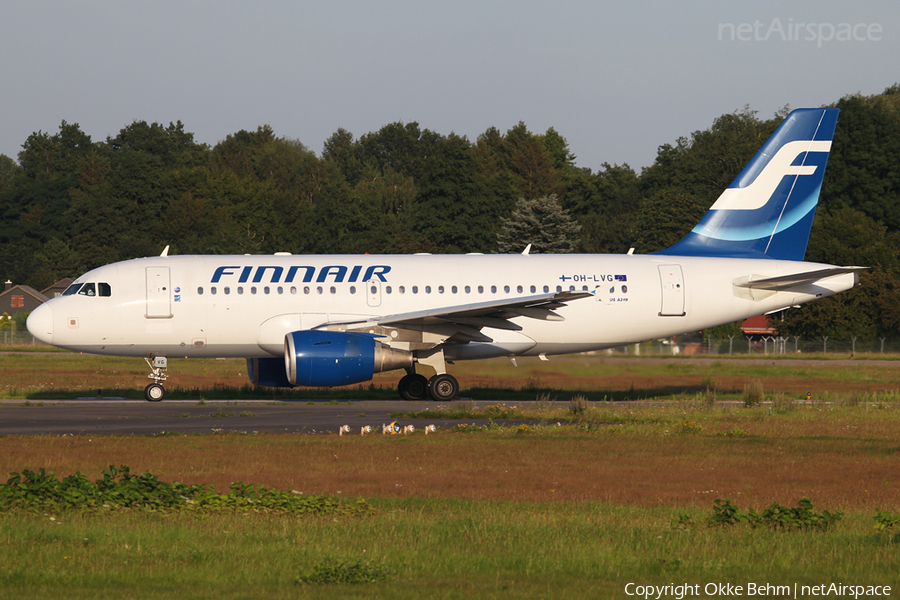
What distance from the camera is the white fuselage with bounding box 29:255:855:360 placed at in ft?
86.2

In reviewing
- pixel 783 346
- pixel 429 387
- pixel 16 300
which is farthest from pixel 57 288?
pixel 429 387

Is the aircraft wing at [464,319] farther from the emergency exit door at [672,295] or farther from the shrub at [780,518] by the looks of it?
the shrub at [780,518]

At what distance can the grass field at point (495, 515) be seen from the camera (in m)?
8.59

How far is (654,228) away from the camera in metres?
82.5

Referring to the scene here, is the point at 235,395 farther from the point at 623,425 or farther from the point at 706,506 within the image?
the point at 706,506

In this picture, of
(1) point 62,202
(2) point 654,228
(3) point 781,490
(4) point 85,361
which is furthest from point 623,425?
(1) point 62,202

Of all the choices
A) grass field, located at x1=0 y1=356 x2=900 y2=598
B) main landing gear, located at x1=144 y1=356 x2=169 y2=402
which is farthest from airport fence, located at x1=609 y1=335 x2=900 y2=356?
grass field, located at x1=0 y1=356 x2=900 y2=598

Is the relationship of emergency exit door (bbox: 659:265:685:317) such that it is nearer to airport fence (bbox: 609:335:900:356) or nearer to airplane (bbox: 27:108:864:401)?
airplane (bbox: 27:108:864:401)

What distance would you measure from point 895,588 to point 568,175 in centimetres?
12427

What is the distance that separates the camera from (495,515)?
37.3 feet

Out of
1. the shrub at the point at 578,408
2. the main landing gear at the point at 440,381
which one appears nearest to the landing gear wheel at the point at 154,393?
the main landing gear at the point at 440,381

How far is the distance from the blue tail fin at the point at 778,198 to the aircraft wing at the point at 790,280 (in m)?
1.38

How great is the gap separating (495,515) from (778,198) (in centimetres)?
2017

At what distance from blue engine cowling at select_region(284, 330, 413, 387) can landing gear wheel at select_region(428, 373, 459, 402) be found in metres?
2.29
